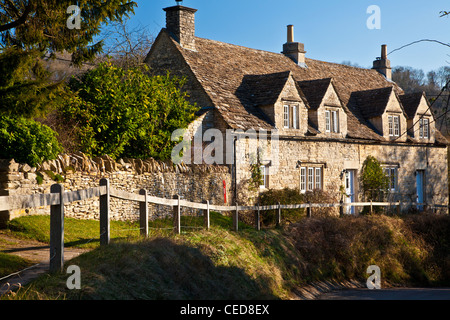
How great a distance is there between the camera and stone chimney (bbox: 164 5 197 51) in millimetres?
25922

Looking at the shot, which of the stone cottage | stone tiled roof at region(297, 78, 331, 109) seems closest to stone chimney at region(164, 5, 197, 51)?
the stone cottage

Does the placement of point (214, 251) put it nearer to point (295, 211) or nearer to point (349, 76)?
point (295, 211)

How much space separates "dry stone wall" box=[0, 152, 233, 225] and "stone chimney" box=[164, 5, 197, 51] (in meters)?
7.39

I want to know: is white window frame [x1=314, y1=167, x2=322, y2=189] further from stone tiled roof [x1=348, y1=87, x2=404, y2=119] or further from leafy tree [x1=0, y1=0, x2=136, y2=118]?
leafy tree [x1=0, y1=0, x2=136, y2=118]

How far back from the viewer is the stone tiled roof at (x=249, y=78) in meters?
23.9

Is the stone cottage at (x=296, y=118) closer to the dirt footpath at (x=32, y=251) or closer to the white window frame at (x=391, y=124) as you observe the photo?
the white window frame at (x=391, y=124)

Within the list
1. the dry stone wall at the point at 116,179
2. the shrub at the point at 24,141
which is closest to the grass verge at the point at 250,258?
the dry stone wall at the point at 116,179

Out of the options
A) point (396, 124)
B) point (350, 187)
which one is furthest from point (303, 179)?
point (396, 124)

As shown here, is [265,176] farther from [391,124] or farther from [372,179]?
[391,124]

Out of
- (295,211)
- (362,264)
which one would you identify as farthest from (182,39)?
(362,264)

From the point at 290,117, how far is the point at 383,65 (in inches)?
631

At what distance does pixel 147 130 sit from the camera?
21.2m

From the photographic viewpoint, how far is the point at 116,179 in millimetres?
17391

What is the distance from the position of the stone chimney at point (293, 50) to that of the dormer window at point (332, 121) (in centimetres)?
577
